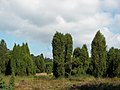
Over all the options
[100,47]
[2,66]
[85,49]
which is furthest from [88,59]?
[2,66]

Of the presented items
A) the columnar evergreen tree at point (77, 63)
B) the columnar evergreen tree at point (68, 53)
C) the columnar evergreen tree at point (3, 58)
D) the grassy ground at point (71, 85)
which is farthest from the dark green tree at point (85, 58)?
the grassy ground at point (71, 85)

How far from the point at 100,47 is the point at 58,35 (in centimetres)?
718

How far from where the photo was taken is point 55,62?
5297 centimetres

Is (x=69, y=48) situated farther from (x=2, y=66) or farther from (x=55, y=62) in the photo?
(x=2, y=66)

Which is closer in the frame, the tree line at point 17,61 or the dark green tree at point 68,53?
the dark green tree at point 68,53

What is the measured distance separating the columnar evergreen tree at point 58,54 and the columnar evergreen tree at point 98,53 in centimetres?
489

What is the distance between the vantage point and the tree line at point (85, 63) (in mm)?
52219

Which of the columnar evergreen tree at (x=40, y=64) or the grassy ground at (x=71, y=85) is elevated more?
the columnar evergreen tree at (x=40, y=64)

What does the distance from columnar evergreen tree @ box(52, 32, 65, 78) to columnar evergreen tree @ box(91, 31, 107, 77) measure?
16.1 ft

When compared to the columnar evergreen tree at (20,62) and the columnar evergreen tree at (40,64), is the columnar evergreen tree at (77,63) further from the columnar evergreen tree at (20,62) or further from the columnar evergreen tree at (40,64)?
the columnar evergreen tree at (40,64)

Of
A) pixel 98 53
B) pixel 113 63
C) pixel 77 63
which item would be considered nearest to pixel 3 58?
pixel 77 63

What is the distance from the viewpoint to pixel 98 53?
5319 cm

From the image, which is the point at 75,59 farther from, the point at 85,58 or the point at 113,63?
the point at 113,63

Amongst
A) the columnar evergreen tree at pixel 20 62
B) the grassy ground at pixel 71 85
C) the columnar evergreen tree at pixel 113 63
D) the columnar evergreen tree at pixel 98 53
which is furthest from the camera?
the columnar evergreen tree at pixel 20 62
